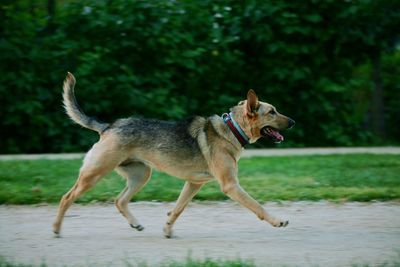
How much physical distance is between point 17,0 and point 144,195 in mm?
7729

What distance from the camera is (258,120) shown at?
25.5 ft

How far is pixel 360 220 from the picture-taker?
7.97 meters

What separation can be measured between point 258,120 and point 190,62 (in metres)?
8.28

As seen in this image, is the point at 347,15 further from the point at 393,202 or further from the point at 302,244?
the point at 302,244

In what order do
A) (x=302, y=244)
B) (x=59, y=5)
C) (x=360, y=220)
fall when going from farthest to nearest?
(x=59, y=5), (x=360, y=220), (x=302, y=244)

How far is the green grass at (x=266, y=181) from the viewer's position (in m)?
9.48

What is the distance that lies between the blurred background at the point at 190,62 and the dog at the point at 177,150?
294 inches

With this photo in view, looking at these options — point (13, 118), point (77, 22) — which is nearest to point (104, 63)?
point (77, 22)

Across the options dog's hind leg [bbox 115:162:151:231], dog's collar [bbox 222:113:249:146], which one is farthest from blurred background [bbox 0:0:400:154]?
dog's collar [bbox 222:113:249:146]

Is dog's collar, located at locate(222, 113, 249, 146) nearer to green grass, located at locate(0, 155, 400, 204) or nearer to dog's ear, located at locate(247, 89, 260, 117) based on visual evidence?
dog's ear, located at locate(247, 89, 260, 117)

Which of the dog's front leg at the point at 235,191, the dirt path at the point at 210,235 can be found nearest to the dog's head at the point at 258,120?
the dog's front leg at the point at 235,191

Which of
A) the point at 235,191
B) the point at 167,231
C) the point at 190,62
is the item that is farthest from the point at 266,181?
the point at 190,62

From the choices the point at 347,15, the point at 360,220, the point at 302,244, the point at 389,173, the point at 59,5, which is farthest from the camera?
the point at 59,5

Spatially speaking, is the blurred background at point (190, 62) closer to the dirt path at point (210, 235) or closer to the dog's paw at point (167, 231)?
the dirt path at point (210, 235)
